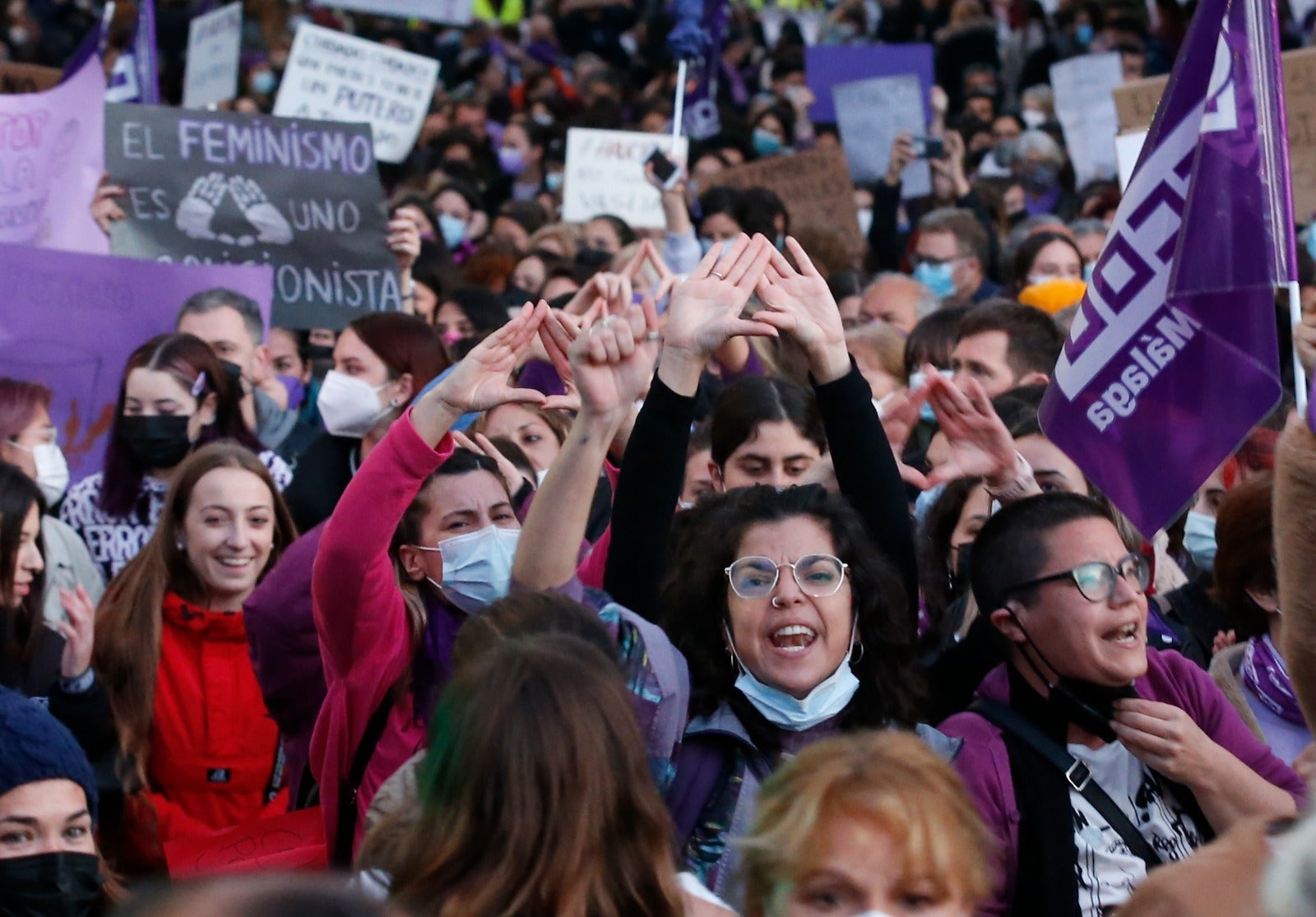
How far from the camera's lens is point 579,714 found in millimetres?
2475

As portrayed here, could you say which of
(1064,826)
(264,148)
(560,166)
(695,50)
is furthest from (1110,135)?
(1064,826)

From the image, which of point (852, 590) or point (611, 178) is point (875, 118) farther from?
point (852, 590)

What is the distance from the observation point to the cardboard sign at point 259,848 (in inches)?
146

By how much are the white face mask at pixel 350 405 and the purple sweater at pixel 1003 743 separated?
269 centimetres

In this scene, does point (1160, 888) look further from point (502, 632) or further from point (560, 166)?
point (560, 166)

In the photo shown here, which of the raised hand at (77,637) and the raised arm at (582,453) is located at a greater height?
the raised arm at (582,453)

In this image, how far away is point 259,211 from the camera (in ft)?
25.2

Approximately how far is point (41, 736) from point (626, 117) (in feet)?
37.8

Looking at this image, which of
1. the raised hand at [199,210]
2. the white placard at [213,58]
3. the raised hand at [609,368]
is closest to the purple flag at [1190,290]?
the raised hand at [609,368]

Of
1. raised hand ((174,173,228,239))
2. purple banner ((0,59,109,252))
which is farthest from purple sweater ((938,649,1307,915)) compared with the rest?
purple banner ((0,59,109,252))

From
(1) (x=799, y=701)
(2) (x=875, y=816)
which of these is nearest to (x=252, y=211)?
(1) (x=799, y=701)

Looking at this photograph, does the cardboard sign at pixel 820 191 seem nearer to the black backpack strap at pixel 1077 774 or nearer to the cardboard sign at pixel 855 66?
the cardboard sign at pixel 855 66

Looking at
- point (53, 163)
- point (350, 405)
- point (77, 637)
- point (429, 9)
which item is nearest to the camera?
point (77, 637)

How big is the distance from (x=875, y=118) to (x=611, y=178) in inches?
61.3
